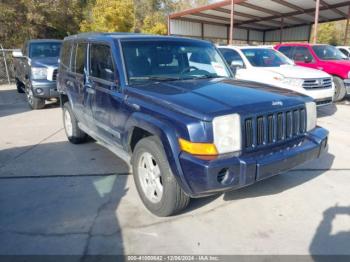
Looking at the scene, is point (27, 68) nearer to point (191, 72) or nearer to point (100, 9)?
point (191, 72)

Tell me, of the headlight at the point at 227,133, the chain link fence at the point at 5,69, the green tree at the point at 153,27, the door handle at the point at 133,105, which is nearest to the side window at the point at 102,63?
the door handle at the point at 133,105

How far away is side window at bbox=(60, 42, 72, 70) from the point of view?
5.55 m

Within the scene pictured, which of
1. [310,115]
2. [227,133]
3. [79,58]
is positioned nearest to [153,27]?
[79,58]

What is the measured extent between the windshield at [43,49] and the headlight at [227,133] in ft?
28.8

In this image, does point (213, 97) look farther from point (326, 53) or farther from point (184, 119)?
point (326, 53)

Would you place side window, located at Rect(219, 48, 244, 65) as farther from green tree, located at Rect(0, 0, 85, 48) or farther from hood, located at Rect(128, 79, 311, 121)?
green tree, located at Rect(0, 0, 85, 48)

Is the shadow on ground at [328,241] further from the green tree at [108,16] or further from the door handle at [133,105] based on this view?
the green tree at [108,16]

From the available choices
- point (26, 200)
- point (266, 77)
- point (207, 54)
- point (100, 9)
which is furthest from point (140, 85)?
point (100, 9)

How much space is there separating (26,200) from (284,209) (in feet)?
10.1

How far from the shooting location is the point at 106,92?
4059mm

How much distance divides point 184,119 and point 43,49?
8.90m

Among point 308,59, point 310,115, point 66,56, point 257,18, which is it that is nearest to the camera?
point 310,115

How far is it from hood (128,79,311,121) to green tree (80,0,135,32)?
20962 millimetres

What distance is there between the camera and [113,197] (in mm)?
3867
